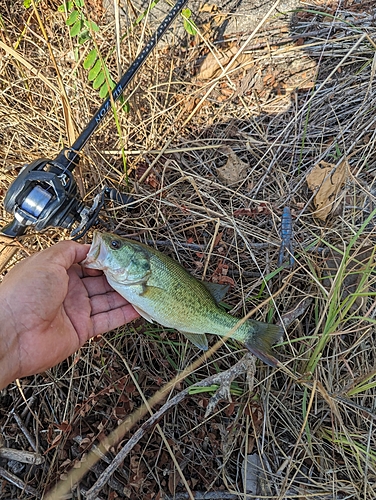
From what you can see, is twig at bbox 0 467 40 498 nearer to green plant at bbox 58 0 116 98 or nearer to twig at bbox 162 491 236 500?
twig at bbox 162 491 236 500

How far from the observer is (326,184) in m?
3.44

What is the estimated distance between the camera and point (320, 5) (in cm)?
381

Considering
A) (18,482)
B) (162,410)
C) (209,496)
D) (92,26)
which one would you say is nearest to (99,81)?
(92,26)

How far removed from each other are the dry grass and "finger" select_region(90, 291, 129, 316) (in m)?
0.28

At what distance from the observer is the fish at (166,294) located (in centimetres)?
283

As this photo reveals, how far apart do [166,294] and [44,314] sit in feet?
2.87

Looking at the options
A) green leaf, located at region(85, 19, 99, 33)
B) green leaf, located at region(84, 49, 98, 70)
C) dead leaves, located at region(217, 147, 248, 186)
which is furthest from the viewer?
dead leaves, located at region(217, 147, 248, 186)

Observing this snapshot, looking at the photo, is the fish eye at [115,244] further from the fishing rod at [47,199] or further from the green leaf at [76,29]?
the green leaf at [76,29]

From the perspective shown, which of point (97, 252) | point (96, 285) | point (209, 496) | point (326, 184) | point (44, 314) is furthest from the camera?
point (326, 184)

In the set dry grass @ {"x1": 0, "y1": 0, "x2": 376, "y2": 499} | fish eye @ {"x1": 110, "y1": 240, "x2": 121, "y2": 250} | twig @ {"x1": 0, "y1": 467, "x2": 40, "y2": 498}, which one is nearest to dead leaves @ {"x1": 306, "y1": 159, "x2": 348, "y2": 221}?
dry grass @ {"x1": 0, "y1": 0, "x2": 376, "y2": 499}

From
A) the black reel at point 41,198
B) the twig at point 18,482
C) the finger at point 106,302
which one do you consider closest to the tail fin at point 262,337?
the finger at point 106,302

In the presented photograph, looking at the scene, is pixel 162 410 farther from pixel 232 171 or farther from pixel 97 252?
pixel 232 171

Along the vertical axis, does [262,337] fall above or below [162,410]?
above

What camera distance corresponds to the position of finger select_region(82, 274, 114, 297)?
3150mm
